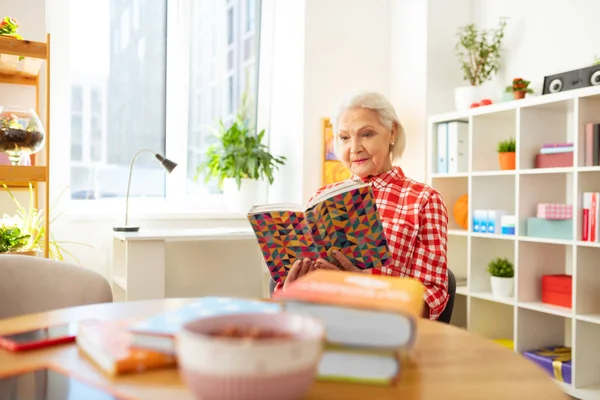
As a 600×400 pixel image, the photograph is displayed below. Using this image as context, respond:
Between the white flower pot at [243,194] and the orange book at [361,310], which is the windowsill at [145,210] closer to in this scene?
the white flower pot at [243,194]

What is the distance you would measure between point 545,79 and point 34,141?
2.47m

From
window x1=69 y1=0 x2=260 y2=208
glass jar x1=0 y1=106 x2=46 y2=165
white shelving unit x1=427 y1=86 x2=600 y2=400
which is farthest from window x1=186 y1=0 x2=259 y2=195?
glass jar x1=0 y1=106 x2=46 y2=165

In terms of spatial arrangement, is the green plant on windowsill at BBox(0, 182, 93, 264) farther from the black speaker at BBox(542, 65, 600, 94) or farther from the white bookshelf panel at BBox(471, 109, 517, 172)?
the black speaker at BBox(542, 65, 600, 94)

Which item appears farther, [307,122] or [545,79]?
[307,122]

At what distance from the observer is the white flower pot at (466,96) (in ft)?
11.5

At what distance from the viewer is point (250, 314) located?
2.42 ft

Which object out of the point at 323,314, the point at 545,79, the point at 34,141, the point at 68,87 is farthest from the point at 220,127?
the point at 323,314

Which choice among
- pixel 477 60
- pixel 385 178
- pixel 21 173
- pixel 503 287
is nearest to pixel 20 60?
pixel 21 173

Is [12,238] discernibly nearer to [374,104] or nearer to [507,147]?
[374,104]

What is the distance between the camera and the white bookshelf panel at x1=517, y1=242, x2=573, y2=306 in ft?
10.1

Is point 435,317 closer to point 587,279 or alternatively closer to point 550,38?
point 587,279

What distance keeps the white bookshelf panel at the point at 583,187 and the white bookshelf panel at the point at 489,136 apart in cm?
70

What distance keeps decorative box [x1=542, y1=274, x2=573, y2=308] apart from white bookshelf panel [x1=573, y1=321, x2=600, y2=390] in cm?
15

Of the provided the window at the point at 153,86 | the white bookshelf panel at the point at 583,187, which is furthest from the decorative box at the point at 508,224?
the window at the point at 153,86
